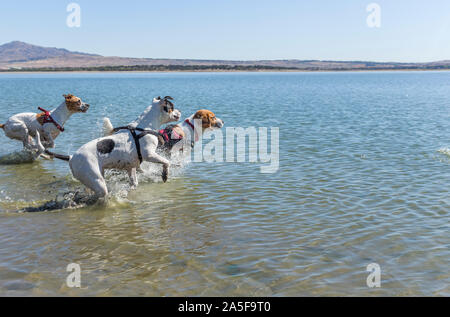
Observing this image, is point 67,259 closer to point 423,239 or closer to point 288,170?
point 423,239

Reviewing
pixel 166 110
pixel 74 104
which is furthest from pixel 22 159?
pixel 166 110

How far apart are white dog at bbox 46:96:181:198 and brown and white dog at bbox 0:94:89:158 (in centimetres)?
396

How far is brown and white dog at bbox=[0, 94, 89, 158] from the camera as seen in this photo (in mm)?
12414

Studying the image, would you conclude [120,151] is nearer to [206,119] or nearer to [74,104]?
[206,119]

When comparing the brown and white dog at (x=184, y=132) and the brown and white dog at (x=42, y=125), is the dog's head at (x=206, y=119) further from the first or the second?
the brown and white dog at (x=42, y=125)

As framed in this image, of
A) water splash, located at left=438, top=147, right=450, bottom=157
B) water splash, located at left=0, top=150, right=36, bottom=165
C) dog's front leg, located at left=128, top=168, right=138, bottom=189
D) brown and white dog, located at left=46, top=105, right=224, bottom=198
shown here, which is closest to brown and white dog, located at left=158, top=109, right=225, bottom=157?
brown and white dog, located at left=46, top=105, right=224, bottom=198

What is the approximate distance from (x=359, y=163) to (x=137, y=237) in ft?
26.6

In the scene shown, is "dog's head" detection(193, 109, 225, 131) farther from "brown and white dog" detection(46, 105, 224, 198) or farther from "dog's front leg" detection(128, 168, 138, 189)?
"dog's front leg" detection(128, 168, 138, 189)

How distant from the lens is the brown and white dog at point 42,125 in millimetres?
12414

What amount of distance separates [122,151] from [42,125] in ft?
18.8

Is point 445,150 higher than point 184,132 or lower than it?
lower

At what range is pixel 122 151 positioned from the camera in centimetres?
841

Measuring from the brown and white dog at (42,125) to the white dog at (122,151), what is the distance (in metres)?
A: 3.96

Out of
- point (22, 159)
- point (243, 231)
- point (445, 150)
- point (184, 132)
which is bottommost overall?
point (243, 231)
